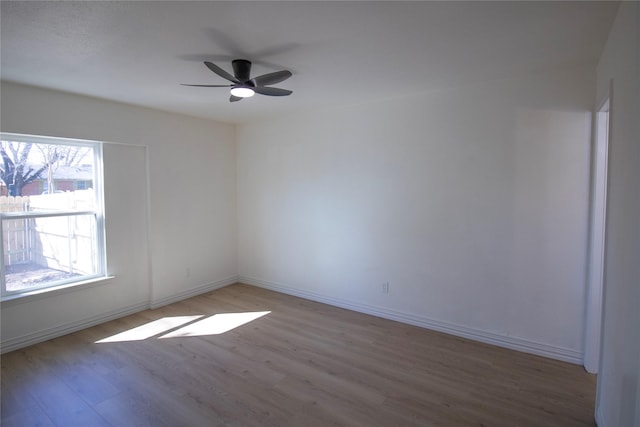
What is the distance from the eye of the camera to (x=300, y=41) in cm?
230

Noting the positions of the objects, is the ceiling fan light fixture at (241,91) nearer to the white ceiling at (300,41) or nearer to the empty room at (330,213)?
the empty room at (330,213)

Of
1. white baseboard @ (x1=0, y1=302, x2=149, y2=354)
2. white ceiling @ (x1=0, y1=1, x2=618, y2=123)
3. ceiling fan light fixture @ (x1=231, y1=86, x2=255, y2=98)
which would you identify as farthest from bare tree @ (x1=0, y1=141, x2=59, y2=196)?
ceiling fan light fixture @ (x1=231, y1=86, x2=255, y2=98)

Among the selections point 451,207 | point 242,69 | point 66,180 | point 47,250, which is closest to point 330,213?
point 451,207

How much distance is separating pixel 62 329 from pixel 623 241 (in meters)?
4.79

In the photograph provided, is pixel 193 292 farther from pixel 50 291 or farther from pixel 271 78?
pixel 271 78

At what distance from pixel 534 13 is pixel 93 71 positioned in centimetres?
330

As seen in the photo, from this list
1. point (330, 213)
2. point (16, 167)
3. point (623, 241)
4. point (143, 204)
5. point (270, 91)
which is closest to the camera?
point (623, 241)

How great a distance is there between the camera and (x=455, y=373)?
2789 mm

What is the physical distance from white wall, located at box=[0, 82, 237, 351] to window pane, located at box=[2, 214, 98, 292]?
21 centimetres

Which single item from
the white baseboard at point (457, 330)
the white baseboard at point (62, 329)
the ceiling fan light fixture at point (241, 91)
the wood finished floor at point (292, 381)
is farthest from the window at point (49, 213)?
the white baseboard at point (457, 330)

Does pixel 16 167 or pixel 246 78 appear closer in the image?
pixel 246 78

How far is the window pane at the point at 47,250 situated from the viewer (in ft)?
10.8

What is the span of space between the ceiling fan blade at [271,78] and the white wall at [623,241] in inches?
78.9

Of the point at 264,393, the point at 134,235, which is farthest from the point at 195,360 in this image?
the point at 134,235
